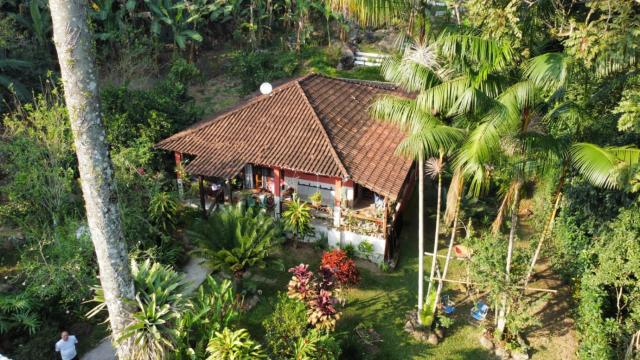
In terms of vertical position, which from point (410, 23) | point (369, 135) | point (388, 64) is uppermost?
A: point (410, 23)

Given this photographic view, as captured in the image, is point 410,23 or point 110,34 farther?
point 110,34

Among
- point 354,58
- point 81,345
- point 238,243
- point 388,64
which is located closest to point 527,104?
point 388,64

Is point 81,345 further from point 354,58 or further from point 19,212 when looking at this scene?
point 354,58

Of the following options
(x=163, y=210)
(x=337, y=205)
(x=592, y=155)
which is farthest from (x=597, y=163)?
(x=163, y=210)

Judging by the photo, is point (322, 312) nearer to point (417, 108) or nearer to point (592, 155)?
point (417, 108)

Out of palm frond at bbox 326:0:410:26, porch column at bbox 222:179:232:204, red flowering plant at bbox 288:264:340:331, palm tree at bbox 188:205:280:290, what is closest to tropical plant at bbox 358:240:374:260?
red flowering plant at bbox 288:264:340:331

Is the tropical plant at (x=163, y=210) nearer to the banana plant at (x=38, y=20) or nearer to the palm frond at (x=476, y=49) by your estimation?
the palm frond at (x=476, y=49)

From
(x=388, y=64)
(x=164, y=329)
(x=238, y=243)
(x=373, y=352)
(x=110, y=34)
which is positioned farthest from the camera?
(x=110, y=34)
